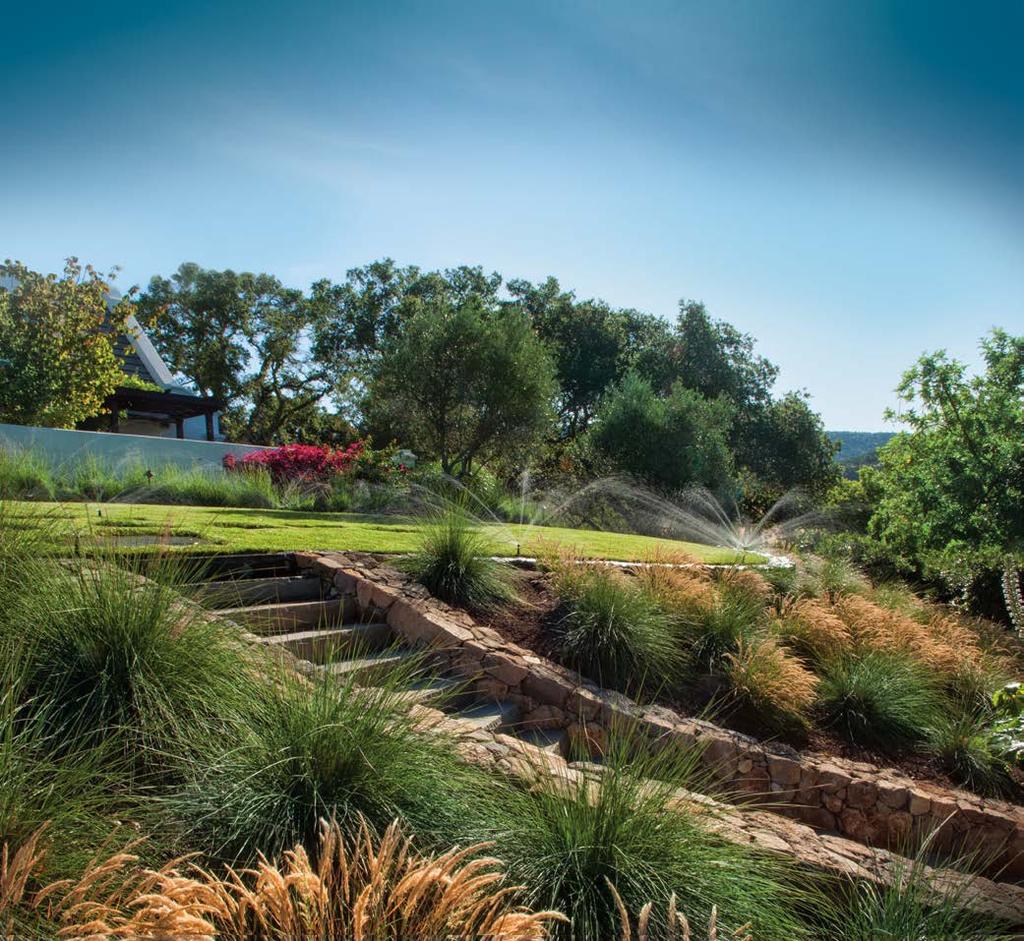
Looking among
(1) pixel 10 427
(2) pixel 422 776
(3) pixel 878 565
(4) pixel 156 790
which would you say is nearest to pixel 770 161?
(2) pixel 422 776

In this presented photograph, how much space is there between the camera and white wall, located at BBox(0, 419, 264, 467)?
1138cm

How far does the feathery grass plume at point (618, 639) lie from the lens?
17.0ft

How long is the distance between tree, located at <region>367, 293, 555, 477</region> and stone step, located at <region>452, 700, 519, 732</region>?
11.1 meters

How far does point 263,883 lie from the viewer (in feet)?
5.49

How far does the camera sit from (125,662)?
2.77m

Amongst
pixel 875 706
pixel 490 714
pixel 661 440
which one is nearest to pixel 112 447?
pixel 490 714

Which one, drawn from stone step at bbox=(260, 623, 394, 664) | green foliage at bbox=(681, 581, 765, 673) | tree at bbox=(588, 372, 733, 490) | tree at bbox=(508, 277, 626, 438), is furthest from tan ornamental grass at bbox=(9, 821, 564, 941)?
tree at bbox=(508, 277, 626, 438)

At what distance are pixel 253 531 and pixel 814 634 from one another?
18.5ft

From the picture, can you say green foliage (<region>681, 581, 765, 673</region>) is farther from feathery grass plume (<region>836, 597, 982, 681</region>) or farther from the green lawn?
the green lawn

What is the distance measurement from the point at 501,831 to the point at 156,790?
4.09ft

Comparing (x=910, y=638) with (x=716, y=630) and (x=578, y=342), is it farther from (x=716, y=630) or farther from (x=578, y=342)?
(x=578, y=342)

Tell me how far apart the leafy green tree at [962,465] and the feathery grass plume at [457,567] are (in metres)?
6.47

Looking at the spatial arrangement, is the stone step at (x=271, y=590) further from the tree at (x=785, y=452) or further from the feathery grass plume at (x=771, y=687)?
the tree at (x=785, y=452)

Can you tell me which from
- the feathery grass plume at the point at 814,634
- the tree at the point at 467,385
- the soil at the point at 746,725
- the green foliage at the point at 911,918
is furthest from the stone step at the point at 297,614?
the tree at the point at 467,385
